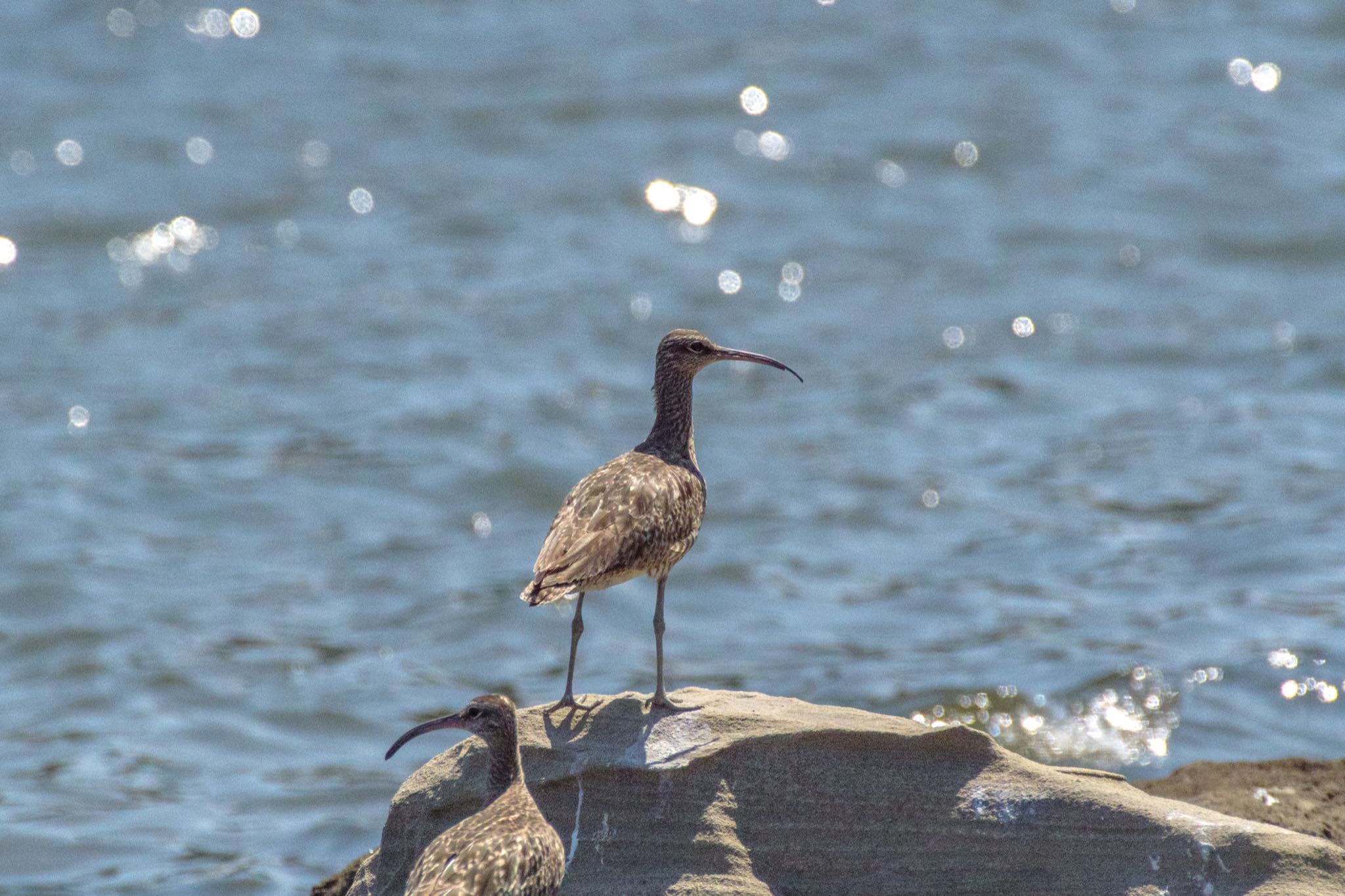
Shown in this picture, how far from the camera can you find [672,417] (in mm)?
9359

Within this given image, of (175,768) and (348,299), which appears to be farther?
(348,299)

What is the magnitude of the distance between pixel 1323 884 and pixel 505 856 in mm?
3484

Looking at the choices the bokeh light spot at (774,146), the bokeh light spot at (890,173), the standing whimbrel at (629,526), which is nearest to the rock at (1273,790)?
the standing whimbrel at (629,526)

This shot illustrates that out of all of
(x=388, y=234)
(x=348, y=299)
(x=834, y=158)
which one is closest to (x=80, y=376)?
(x=348, y=299)

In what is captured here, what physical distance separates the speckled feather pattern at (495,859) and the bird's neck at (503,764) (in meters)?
0.25

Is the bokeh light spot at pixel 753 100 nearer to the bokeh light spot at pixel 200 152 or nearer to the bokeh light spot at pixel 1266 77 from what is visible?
the bokeh light spot at pixel 1266 77

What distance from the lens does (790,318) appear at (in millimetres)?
20047

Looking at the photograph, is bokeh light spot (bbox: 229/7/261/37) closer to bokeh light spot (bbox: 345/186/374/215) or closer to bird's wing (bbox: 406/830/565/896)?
bokeh light spot (bbox: 345/186/374/215)

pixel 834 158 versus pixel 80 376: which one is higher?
pixel 834 158

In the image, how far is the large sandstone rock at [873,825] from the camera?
748 cm

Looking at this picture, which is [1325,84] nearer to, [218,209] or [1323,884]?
[218,209]

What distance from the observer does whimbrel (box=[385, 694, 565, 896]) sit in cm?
653

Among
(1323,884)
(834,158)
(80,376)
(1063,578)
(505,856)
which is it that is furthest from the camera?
(834,158)

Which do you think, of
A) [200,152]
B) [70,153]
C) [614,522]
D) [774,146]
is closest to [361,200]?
[200,152]
